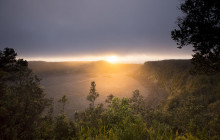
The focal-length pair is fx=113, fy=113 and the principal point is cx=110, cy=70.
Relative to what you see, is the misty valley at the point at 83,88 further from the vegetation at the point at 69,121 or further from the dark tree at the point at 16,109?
the vegetation at the point at 69,121

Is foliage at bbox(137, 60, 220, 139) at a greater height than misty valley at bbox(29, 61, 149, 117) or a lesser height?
greater

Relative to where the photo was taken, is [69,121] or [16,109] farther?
[16,109]

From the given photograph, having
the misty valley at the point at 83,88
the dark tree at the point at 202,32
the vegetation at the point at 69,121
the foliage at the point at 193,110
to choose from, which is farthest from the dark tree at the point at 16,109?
the misty valley at the point at 83,88

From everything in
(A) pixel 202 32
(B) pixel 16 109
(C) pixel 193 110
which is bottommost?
(C) pixel 193 110

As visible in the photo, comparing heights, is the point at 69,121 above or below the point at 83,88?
above

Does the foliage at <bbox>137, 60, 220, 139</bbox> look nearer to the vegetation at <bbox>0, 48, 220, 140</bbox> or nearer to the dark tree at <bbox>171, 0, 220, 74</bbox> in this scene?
the vegetation at <bbox>0, 48, 220, 140</bbox>

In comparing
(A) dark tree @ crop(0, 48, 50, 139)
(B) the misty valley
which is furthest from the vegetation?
(B) the misty valley

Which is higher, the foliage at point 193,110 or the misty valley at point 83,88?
the foliage at point 193,110

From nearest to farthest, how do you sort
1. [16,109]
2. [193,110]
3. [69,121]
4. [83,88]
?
1. [69,121]
2. [16,109]
3. [193,110]
4. [83,88]

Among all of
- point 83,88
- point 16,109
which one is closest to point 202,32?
point 16,109

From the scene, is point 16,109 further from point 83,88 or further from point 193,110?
point 83,88

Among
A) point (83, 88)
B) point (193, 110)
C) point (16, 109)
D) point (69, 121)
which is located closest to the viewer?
point (69, 121)

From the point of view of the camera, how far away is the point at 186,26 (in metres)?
8.92

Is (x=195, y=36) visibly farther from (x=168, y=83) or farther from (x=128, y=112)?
(x=168, y=83)
